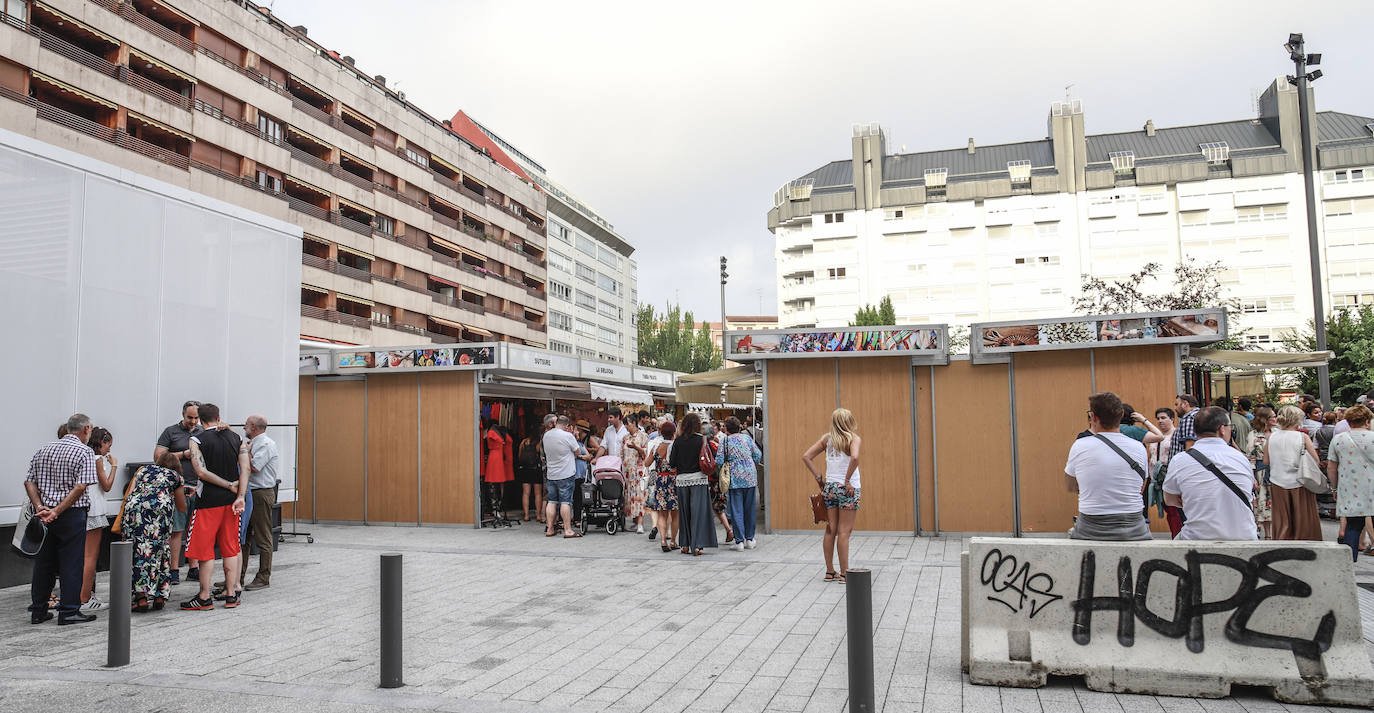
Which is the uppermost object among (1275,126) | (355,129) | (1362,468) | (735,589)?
(1275,126)

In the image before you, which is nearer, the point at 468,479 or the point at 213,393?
the point at 213,393

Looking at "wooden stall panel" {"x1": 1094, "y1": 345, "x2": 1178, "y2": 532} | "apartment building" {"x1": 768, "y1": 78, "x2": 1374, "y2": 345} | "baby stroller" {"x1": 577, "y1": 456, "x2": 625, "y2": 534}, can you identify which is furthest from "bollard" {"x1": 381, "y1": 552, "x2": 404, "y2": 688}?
"apartment building" {"x1": 768, "y1": 78, "x2": 1374, "y2": 345}

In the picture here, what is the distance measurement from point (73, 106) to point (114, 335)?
27.3 meters

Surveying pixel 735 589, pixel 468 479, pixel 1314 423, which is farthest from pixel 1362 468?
pixel 468 479

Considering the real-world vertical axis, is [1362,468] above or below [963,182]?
below

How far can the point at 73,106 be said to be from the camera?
30.2m

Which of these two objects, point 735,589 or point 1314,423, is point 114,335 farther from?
point 1314,423

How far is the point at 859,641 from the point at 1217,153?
2916 inches

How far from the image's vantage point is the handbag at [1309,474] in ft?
30.1

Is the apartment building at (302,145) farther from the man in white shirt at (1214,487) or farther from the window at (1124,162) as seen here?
the window at (1124,162)

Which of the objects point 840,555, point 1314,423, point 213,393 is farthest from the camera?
point 1314,423

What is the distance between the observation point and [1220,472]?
5344 mm

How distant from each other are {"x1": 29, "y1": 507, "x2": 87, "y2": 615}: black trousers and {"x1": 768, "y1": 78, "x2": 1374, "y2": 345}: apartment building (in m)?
67.2

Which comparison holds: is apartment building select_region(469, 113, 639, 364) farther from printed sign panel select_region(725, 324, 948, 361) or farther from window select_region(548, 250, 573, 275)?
printed sign panel select_region(725, 324, 948, 361)
